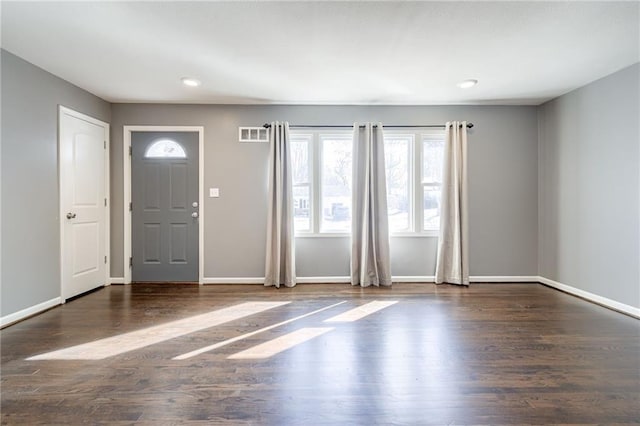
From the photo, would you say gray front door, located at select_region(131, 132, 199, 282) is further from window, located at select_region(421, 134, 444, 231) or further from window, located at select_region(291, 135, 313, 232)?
window, located at select_region(421, 134, 444, 231)

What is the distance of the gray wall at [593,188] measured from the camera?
9.82ft

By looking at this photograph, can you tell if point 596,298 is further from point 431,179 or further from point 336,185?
point 336,185

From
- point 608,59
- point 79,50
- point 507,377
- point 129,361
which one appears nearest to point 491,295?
point 507,377

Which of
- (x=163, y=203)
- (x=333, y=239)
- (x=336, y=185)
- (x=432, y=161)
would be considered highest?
(x=432, y=161)

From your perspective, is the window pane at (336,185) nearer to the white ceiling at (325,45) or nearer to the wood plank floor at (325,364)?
the white ceiling at (325,45)

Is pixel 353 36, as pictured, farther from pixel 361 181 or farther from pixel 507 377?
pixel 507 377

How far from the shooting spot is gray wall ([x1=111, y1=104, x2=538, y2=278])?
161 inches

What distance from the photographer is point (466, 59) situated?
2.80 meters

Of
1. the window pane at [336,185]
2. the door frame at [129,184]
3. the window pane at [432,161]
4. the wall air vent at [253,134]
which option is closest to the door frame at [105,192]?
the door frame at [129,184]

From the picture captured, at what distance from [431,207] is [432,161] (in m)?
0.65

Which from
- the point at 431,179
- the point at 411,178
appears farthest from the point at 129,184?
the point at 431,179

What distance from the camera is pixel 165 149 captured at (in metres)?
4.13

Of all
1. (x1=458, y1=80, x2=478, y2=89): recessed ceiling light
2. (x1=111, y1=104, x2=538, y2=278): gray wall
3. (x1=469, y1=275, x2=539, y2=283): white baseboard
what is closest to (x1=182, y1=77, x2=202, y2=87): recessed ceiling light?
(x1=111, y1=104, x2=538, y2=278): gray wall

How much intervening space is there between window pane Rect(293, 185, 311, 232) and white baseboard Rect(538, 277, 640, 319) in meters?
3.31
